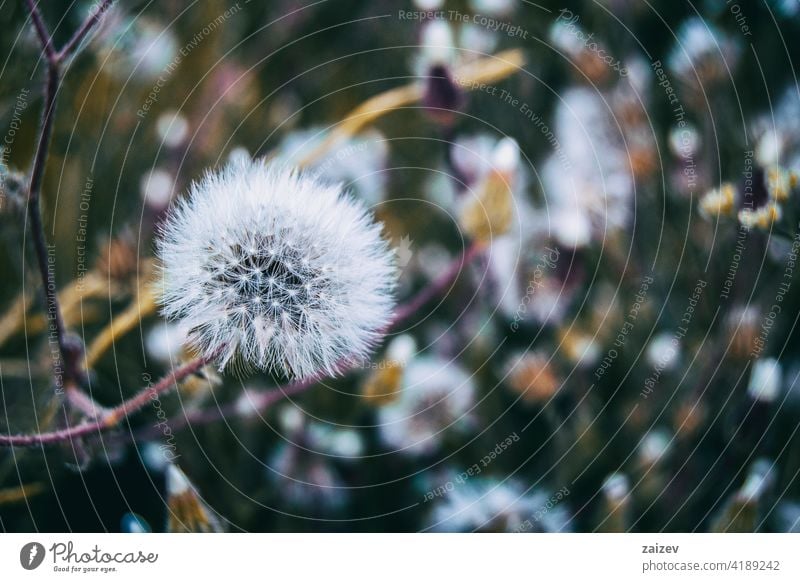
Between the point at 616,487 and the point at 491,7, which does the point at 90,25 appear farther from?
the point at 616,487

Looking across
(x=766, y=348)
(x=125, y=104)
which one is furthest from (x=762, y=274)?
(x=125, y=104)

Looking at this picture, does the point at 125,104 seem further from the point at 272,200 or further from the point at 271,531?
the point at 271,531

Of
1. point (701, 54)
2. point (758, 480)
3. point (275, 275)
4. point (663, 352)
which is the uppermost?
point (701, 54)

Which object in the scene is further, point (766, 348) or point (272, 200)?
point (766, 348)

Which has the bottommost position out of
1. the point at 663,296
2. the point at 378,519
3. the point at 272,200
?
the point at 378,519

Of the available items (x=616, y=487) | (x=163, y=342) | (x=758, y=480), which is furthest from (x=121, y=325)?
(x=758, y=480)

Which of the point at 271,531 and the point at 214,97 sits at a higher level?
the point at 214,97

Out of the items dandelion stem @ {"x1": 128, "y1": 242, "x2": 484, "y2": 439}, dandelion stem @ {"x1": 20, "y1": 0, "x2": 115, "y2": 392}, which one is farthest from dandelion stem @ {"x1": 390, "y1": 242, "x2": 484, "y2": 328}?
dandelion stem @ {"x1": 20, "y1": 0, "x2": 115, "y2": 392}
